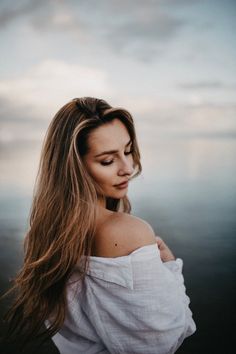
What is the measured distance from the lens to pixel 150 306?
3.94ft

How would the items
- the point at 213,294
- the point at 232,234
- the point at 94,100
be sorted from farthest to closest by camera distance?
the point at 232,234 → the point at 213,294 → the point at 94,100

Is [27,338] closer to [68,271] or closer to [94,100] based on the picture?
[68,271]

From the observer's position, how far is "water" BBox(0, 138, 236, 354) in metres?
3.09

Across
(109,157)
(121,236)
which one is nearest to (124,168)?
(109,157)

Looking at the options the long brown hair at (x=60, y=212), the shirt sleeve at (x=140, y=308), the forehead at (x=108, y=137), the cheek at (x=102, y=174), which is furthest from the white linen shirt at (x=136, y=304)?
the forehead at (x=108, y=137)

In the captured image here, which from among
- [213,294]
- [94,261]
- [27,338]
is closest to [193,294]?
[213,294]

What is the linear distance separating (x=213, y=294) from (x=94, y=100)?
2.83 meters

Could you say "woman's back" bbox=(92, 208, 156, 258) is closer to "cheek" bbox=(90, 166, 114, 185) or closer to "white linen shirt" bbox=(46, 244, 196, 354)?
"white linen shirt" bbox=(46, 244, 196, 354)

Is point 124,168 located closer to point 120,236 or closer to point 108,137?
point 108,137

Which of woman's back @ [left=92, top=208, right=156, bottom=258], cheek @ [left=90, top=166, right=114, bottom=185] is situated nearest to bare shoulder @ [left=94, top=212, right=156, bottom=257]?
woman's back @ [left=92, top=208, right=156, bottom=258]

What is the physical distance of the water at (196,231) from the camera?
10.1 ft

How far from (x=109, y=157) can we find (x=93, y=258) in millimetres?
440

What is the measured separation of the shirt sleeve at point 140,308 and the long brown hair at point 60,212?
0.15 metres

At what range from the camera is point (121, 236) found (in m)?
1.24
